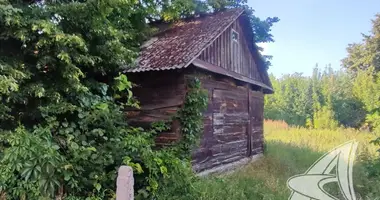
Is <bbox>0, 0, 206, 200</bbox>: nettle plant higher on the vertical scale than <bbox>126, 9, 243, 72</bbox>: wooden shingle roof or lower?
lower

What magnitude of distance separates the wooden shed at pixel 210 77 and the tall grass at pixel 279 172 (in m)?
0.90

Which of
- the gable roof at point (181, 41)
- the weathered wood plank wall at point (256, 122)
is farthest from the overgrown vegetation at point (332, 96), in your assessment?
the gable roof at point (181, 41)

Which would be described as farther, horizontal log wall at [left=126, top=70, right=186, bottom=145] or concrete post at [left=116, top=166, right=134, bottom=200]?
horizontal log wall at [left=126, top=70, right=186, bottom=145]

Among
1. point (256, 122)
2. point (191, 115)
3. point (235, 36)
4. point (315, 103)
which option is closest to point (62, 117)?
point (191, 115)

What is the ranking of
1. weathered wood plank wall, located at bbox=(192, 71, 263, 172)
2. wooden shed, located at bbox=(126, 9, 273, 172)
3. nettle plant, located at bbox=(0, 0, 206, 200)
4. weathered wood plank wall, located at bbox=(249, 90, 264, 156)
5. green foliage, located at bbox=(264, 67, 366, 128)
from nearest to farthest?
1. nettle plant, located at bbox=(0, 0, 206, 200)
2. wooden shed, located at bbox=(126, 9, 273, 172)
3. weathered wood plank wall, located at bbox=(192, 71, 263, 172)
4. weathered wood plank wall, located at bbox=(249, 90, 264, 156)
5. green foliage, located at bbox=(264, 67, 366, 128)

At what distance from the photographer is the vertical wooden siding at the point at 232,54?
8.50 meters

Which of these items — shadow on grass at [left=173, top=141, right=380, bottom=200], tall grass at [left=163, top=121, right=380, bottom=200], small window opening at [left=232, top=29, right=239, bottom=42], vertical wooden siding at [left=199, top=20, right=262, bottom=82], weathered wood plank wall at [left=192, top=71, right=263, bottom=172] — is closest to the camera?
shadow on grass at [left=173, top=141, right=380, bottom=200]

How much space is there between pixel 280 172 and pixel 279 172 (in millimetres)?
46

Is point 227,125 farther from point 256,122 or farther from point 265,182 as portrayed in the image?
point 256,122

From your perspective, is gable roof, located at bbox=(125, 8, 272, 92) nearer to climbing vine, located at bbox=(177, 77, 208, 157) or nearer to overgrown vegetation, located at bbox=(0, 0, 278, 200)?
climbing vine, located at bbox=(177, 77, 208, 157)

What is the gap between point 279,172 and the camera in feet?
32.3

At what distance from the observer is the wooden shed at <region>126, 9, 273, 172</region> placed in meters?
7.61

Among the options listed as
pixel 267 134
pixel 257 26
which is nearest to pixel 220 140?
pixel 257 26

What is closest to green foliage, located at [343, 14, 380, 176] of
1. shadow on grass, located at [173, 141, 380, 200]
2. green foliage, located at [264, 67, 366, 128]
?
green foliage, located at [264, 67, 366, 128]
